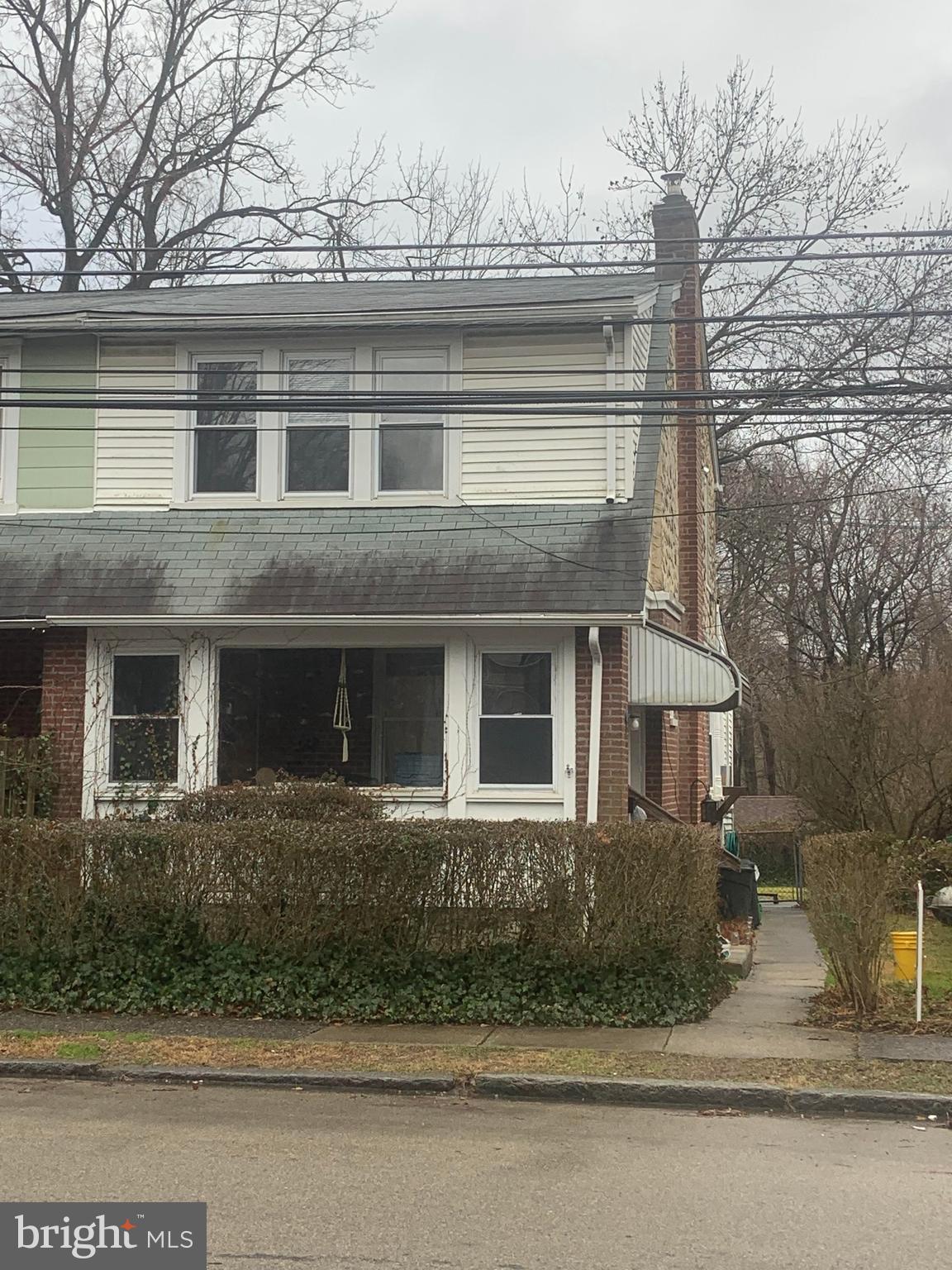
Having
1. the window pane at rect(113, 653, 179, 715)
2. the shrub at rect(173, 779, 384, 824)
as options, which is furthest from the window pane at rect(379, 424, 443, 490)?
the shrub at rect(173, 779, 384, 824)

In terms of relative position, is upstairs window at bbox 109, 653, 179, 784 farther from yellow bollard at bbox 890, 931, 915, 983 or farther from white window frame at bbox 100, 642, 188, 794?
yellow bollard at bbox 890, 931, 915, 983

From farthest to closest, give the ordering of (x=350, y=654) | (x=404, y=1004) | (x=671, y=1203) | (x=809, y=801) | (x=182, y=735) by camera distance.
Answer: (x=809, y=801) < (x=350, y=654) < (x=182, y=735) < (x=404, y=1004) < (x=671, y=1203)

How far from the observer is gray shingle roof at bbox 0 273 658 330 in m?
13.6

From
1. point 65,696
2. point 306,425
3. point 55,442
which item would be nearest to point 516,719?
point 306,425

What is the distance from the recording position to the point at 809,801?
21.4 meters

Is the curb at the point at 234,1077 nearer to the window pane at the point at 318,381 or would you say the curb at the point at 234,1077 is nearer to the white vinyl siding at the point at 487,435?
the white vinyl siding at the point at 487,435

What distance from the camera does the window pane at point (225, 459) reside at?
47.0ft

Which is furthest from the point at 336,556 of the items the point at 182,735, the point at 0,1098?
the point at 0,1098

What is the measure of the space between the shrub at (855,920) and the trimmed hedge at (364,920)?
0.85 meters

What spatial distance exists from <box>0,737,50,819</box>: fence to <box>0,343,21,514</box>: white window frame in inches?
109

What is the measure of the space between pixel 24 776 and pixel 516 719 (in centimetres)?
462

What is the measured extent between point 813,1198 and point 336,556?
849cm

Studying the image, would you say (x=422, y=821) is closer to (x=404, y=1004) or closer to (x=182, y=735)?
(x=404, y=1004)

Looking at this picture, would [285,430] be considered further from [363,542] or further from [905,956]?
[905,956]
